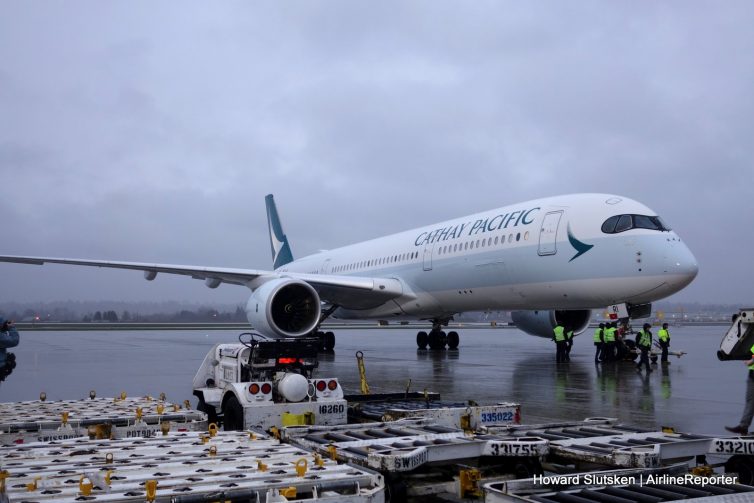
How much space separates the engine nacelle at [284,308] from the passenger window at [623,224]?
569cm

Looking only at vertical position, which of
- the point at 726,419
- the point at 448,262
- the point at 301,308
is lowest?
the point at 726,419

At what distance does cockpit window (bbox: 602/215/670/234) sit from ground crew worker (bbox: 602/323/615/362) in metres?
4.16

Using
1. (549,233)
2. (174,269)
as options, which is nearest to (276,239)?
(174,269)

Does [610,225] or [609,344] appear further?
[609,344]

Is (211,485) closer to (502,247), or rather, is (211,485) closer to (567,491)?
(567,491)

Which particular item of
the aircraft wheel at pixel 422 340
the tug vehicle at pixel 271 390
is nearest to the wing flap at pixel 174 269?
the aircraft wheel at pixel 422 340

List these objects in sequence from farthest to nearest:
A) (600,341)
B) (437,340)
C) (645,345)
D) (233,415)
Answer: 1. (437,340)
2. (600,341)
3. (645,345)
4. (233,415)

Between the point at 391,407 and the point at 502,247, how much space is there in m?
7.76

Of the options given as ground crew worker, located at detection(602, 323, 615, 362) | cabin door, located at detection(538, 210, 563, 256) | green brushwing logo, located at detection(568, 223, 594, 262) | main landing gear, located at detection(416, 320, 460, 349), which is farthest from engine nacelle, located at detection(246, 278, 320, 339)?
main landing gear, located at detection(416, 320, 460, 349)

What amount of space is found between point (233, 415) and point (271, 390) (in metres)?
0.40

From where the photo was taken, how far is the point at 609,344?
16.2 m

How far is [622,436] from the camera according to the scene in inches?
190

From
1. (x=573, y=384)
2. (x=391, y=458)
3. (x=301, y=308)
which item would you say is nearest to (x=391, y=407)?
(x=391, y=458)

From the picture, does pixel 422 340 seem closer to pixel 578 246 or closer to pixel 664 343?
pixel 664 343
